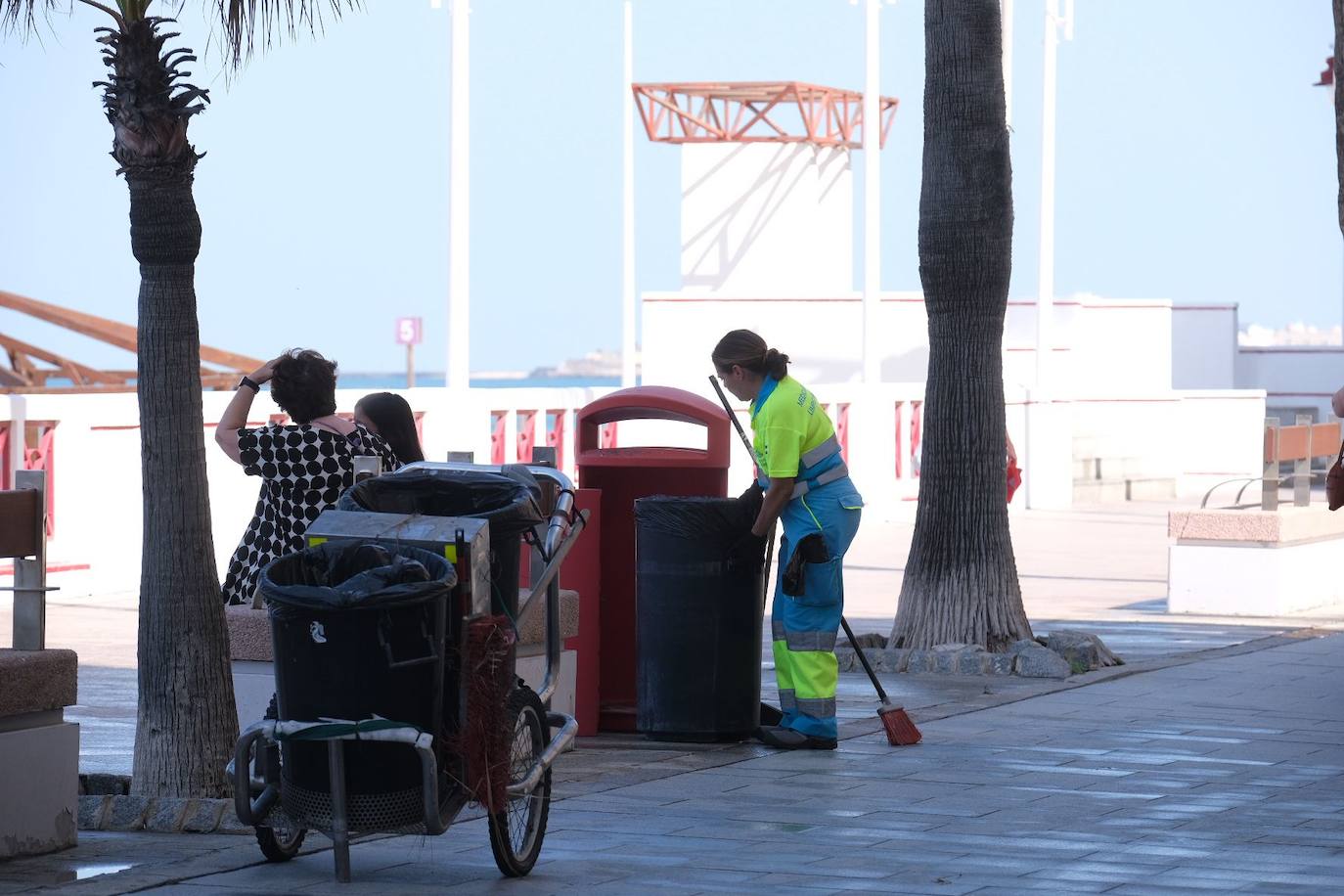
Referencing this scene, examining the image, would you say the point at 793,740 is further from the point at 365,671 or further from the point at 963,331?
the point at 963,331

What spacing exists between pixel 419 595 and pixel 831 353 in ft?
99.2

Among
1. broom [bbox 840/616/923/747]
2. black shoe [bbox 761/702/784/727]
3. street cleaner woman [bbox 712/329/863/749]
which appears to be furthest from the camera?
black shoe [bbox 761/702/784/727]

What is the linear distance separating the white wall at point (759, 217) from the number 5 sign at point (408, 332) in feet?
48.7

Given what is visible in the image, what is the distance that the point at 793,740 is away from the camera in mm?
9094

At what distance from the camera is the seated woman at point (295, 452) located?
25.7 ft

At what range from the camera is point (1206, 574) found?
15.5 meters

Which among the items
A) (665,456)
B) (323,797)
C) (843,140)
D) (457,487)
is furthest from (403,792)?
(843,140)

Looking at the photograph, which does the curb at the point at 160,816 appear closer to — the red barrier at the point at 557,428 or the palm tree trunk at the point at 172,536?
the palm tree trunk at the point at 172,536

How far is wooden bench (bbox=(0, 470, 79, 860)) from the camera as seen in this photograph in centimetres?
669

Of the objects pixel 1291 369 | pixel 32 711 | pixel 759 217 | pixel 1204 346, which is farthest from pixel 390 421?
pixel 1291 369

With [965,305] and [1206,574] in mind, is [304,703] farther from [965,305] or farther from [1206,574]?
[1206,574]

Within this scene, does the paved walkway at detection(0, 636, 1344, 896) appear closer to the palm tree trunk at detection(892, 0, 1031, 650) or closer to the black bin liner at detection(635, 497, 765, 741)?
the black bin liner at detection(635, 497, 765, 741)

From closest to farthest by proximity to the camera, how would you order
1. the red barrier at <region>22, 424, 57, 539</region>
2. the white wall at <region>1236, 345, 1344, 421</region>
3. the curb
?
the curb, the red barrier at <region>22, 424, 57, 539</region>, the white wall at <region>1236, 345, 1344, 421</region>

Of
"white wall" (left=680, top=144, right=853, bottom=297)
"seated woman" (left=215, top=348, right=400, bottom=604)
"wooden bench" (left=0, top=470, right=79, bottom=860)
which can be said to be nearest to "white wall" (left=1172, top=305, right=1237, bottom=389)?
"white wall" (left=680, top=144, right=853, bottom=297)
